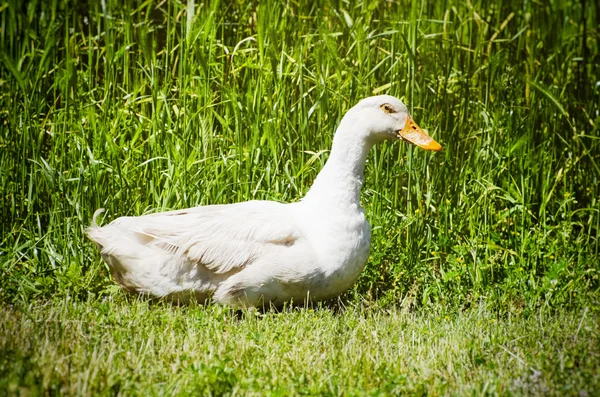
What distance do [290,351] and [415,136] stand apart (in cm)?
165

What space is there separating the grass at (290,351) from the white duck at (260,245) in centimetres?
14

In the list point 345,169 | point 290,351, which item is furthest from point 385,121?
point 290,351

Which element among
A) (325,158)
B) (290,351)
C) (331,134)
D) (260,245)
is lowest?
(290,351)

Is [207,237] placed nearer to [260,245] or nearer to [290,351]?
[260,245]

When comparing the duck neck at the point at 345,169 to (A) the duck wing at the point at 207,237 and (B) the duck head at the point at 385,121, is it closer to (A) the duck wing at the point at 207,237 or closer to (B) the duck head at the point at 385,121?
(B) the duck head at the point at 385,121

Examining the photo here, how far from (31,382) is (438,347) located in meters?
1.94

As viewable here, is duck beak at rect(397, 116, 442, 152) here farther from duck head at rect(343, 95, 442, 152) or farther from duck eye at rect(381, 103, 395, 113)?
duck eye at rect(381, 103, 395, 113)

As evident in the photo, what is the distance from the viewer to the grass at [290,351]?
3041 millimetres

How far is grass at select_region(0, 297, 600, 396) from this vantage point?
3.04m

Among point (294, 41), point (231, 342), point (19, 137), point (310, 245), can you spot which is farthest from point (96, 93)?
point (231, 342)

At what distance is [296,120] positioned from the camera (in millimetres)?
5426

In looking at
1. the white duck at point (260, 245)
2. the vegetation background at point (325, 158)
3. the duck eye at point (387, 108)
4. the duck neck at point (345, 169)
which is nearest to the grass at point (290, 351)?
the vegetation background at point (325, 158)

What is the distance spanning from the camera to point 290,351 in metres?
3.57

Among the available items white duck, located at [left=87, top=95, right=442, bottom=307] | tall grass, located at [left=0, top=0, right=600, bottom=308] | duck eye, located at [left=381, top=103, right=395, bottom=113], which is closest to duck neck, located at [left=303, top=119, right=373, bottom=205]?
white duck, located at [left=87, top=95, right=442, bottom=307]
